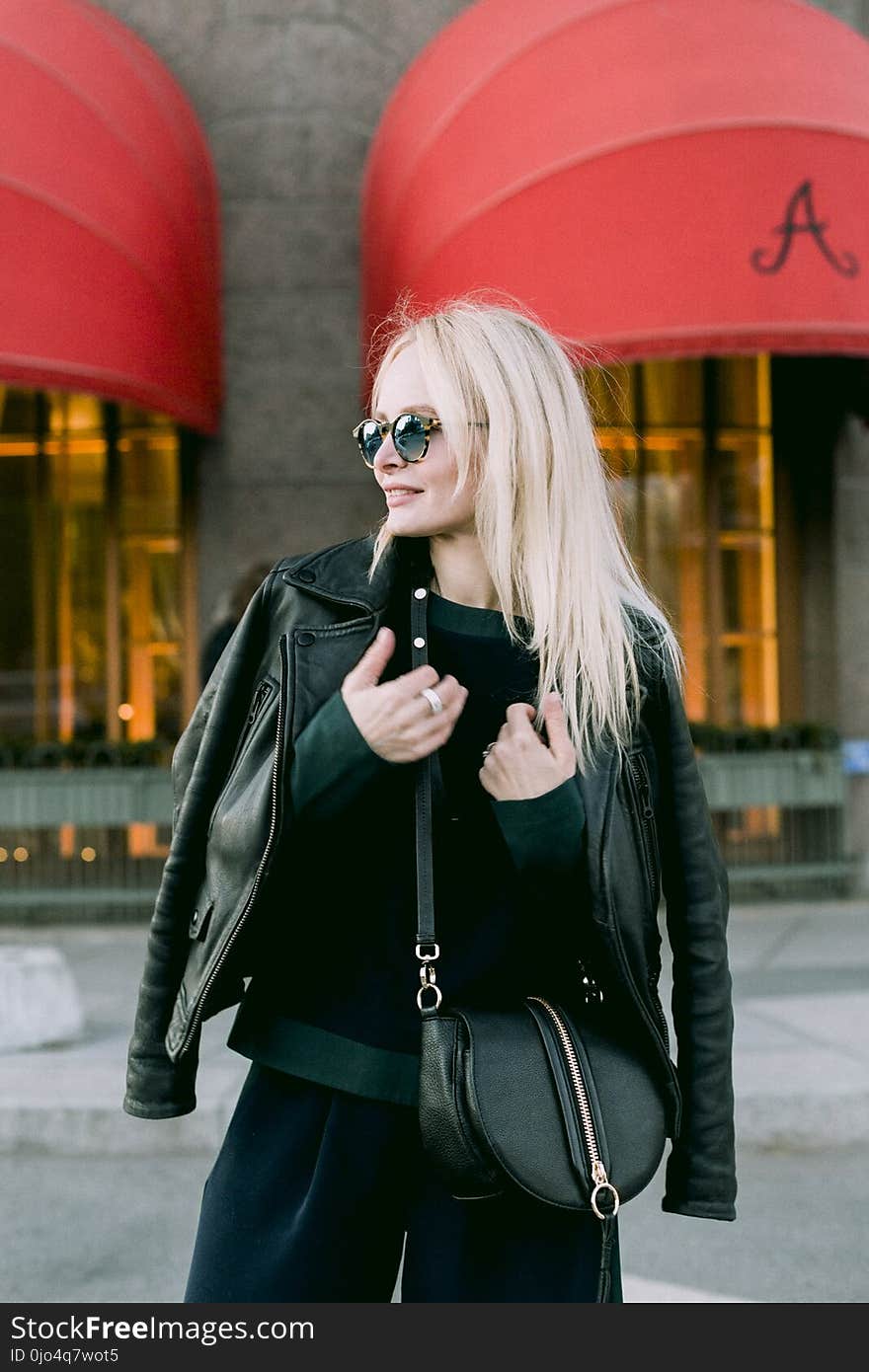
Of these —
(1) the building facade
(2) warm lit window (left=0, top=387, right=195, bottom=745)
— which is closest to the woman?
(1) the building facade

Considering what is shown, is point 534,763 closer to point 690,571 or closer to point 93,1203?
point 93,1203

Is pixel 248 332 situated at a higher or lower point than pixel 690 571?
higher

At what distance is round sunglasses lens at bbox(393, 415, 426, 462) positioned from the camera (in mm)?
2051

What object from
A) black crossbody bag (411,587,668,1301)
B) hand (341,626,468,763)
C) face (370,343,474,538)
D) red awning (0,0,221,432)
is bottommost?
black crossbody bag (411,587,668,1301)

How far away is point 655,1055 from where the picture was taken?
197 cm

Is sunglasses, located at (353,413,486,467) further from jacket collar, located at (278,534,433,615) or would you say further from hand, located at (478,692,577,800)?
hand, located at (478,692,577,800)

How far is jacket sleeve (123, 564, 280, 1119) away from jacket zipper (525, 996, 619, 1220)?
600 millimetres

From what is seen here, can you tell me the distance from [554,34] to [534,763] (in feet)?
24.2

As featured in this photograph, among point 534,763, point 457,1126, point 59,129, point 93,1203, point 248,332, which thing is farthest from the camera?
point 248,332

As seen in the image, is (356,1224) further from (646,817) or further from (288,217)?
(288,217)

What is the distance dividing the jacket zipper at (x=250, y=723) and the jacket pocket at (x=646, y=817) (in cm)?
54

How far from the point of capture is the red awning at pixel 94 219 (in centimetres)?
774

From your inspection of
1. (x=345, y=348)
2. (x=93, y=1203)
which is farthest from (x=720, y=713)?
(x=93, y=1203)

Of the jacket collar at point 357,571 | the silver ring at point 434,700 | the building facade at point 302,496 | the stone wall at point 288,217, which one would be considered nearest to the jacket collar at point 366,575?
the jacket collar at point 357,571
